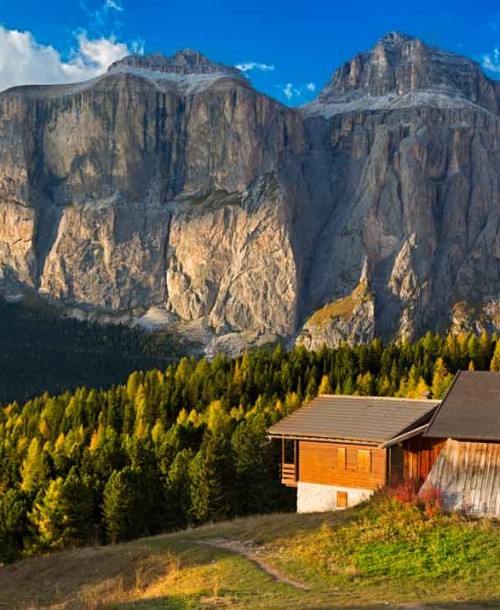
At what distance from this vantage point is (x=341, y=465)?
54.9m

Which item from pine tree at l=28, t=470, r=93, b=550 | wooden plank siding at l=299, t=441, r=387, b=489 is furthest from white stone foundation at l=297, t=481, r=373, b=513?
pine tree at l=28, t=470, r=93, b=550

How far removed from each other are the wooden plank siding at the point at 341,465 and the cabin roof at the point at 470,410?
300 inches

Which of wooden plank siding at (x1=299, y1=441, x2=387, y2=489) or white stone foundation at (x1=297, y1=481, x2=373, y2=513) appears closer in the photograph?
wooden plank siding at (x1=299, y1=441, x2=387, y2=489)

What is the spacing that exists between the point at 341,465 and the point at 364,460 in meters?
1.52

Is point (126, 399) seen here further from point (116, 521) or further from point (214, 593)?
point (214, 593)

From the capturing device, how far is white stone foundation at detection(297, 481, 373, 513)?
54.7m

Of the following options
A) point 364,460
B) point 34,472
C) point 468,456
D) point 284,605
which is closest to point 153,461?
point 34,472

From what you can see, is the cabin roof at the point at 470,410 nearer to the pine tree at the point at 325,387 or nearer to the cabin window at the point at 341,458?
the cabin window at the point at 341,458

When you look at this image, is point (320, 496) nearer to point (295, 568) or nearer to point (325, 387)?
point (295, 568)

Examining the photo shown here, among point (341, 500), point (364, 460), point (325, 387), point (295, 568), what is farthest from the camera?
point (325, 387)

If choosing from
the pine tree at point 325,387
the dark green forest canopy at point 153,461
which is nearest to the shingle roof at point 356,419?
the dark green forest canopy at point 153,461

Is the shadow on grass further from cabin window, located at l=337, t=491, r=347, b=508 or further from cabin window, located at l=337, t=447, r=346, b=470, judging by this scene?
cabin window, located at l=337, t=491, r=347, b=508

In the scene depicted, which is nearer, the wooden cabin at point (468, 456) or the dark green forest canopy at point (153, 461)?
the wooden cabin at point (468, 456)

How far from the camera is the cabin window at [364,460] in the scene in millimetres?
54031
